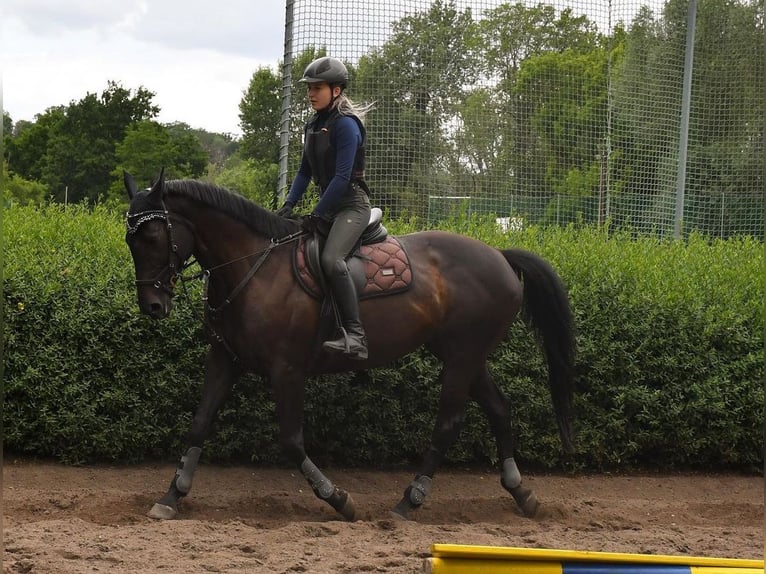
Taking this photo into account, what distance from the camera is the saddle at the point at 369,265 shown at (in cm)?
660

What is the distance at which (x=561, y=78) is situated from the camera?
12203mm

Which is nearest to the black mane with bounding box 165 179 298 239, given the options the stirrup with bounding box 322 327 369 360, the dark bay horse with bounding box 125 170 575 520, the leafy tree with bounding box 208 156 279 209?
the dark bay horse with bounding box 125 170 575 520

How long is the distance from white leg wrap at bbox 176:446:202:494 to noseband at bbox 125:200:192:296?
1.13 m

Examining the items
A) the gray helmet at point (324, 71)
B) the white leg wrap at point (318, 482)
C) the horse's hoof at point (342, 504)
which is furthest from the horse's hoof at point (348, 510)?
the gray helmet at point (324, 71)

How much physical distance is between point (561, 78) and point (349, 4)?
9.54 ft

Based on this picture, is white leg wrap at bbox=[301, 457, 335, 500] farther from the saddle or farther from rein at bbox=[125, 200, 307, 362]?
the saddle

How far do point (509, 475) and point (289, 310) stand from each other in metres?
2.12

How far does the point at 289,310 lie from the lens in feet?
21.4

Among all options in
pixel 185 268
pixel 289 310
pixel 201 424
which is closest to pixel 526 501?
pixel 289 310

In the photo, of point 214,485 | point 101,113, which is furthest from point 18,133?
point 214,485

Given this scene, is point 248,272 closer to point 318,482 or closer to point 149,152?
point 318,482

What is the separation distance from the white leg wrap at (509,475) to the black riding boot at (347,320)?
61.5 inches

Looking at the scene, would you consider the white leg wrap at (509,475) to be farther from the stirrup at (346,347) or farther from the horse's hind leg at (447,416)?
the stirrup at (346,347)

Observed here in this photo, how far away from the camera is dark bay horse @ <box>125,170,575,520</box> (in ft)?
20.9
